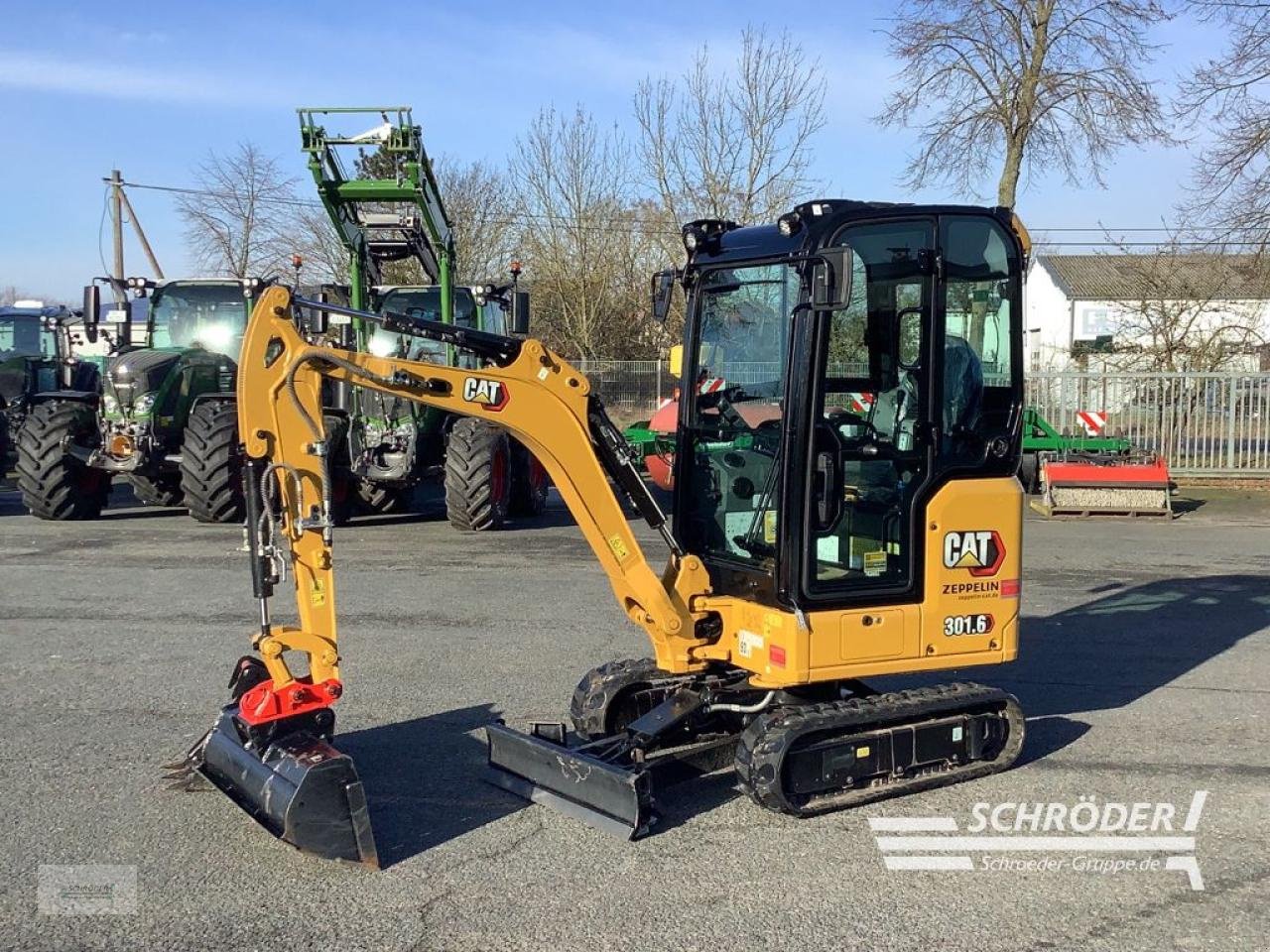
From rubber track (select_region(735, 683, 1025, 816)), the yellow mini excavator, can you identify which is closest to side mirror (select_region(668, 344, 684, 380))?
the yellow mini excavator

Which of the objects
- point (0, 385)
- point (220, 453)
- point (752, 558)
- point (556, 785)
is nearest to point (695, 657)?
point (752, 558)

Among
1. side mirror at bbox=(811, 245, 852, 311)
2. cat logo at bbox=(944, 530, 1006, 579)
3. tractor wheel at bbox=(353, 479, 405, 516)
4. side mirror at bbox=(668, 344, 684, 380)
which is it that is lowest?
tractor wheel at bbox=(353, 479, 405, 516)

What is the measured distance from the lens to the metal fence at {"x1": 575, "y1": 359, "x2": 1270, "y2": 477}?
19.2 meters

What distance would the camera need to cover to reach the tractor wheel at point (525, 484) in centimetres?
1508

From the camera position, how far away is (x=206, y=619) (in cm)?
924

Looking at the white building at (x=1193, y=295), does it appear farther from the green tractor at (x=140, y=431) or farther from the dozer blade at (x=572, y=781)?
the dozer blade at (x=572, y=781)

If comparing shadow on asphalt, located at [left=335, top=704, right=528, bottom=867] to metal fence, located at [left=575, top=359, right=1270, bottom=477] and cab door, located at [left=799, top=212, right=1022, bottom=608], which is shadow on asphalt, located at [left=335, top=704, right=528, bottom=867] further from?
metal fence, located at [left=575, top=359, right=1270, bottom=477]

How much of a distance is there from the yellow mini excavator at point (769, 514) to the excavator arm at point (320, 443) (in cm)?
A: 1

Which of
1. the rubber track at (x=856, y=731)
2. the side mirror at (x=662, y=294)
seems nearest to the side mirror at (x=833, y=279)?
the side mirror at (x=662, y=294)

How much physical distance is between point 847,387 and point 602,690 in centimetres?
190

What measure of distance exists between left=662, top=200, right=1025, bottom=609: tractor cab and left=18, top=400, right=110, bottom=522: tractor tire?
11.1 metres

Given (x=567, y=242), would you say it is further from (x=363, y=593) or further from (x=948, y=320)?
(x=948, y=320)

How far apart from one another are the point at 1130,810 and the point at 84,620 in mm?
7430

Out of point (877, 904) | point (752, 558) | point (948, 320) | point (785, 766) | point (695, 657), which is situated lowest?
point (877, 904)
